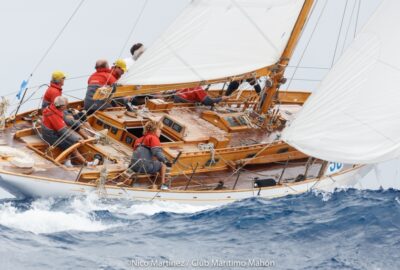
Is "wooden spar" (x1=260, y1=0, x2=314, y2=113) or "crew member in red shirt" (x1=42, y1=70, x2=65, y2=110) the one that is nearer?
"crew member in red shirt" (x1=42, y1=70, x2=65, y2=110)

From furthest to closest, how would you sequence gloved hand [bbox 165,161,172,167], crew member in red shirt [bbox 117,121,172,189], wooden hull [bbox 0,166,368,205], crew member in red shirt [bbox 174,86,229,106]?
1. crew member in red shirt [bbox 174,86,229,106]
2. gloved hand [bbox 165,161,172,167]
3. crew member in red shirt [bbox 117,121,172,189]
4. wooden hull [bbox 0,166,368,205]

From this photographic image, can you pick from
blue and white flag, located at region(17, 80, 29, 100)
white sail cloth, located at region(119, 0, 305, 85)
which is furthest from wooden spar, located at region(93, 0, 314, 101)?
blue and white flag, located at region(17, 80, 29, 100)

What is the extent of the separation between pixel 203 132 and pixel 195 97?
182 centimetres

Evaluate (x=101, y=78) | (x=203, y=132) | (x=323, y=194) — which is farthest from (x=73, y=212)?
(x=323, y=194)

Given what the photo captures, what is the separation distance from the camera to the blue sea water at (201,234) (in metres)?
17.4

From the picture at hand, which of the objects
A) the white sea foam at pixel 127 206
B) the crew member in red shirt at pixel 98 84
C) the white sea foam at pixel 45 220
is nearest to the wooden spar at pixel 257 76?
the crew member in red shirt at pixel 98 84

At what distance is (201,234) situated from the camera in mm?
19203

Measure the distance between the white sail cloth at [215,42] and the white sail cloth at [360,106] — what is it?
7.27 ft

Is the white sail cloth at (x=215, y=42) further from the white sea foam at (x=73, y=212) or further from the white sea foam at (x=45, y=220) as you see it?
the white sea foam at (x=45, y=220)

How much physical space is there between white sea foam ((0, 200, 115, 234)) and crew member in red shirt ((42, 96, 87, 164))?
6.38ft

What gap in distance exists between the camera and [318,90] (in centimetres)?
2044

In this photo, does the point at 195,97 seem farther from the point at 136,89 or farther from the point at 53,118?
the point at 53,118

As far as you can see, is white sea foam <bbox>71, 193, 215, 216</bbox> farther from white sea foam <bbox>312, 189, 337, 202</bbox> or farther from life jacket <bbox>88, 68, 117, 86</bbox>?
life jacket <bbox>88, 68, 117, 86</bbox>

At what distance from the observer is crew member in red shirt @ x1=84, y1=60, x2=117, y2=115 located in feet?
75.4
